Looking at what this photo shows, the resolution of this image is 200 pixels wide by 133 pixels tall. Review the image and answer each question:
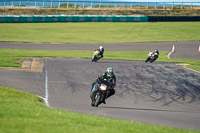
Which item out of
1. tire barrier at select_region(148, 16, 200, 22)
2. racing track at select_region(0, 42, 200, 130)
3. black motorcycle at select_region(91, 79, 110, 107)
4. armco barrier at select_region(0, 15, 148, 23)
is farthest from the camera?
tire barrier at select_region(148, 16, 200, 22)

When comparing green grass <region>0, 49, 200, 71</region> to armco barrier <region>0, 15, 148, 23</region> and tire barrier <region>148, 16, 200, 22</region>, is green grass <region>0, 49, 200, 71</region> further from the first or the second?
tire barrier <region>148, 16, 200, 22</region>

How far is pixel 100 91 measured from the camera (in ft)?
49.8

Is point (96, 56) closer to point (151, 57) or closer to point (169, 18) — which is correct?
point (151, 57)

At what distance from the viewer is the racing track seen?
14516 mm

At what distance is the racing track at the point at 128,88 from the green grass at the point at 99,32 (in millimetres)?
19091

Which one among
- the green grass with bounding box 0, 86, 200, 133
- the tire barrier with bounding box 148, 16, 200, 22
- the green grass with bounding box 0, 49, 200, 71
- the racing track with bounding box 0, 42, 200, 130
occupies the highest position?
the tire barrier with bounding box 148, 16, 200, 22

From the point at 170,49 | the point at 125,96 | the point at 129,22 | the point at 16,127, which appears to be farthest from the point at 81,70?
the point at 129,22

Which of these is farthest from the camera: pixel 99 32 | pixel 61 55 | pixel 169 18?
pixel 169 18

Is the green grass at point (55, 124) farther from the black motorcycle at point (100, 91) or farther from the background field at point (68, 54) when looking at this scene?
the black motorcycle at point (100, 91)

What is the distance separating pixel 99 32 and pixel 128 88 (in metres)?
35.6

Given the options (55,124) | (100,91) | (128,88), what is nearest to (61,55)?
(128,88)

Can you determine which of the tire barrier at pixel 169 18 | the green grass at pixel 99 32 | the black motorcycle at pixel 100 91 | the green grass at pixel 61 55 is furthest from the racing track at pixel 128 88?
the tire barrier at pixel 169 18

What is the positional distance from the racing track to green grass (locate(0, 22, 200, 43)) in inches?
752

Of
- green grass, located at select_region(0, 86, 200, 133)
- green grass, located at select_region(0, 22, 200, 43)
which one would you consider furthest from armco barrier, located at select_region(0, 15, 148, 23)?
green grass, located at select_region(0, 86, 200, 133)
